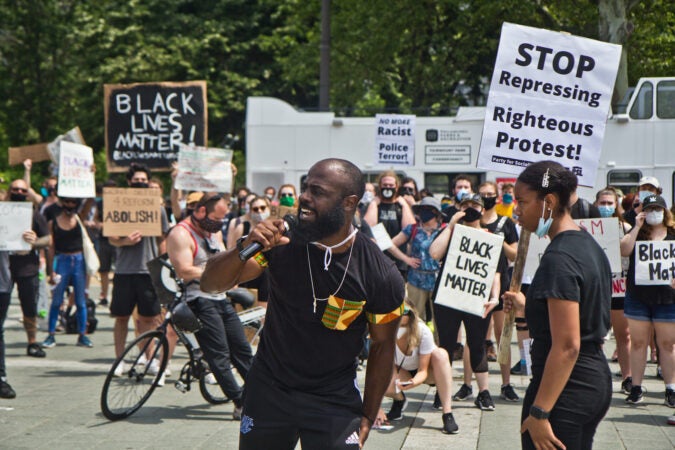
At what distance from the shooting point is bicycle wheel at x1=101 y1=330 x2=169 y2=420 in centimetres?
789

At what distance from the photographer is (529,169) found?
4188 millimetres

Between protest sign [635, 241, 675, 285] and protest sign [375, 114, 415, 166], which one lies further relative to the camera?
protest sign [375, 114, 415, 166]

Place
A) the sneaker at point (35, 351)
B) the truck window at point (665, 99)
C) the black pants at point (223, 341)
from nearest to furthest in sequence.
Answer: the black pants at point (223, 341)
the sneaker at point (35, 351)
the truck window at point (665, 99)

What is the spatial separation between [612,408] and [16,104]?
88.1ft

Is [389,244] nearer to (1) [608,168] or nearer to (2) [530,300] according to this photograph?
(2) [530,300]

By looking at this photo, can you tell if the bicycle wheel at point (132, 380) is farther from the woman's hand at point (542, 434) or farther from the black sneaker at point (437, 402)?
the woman's hand at point (542, 434)

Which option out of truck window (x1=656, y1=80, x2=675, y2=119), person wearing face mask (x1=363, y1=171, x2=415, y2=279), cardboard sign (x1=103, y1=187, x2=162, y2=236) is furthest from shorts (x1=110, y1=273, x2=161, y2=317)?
truck window (x1=656, y1=80, x2=675, y2=119)

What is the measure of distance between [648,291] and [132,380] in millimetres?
4466

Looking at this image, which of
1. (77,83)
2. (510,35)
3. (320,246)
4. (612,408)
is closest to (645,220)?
(612,408)

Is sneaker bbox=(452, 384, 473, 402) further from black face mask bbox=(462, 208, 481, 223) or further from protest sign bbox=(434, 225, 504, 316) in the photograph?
black face mask bbox=(462, 208, 481, 223)

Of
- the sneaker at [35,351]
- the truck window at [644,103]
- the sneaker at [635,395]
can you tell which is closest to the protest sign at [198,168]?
the sneaker at [35,351]

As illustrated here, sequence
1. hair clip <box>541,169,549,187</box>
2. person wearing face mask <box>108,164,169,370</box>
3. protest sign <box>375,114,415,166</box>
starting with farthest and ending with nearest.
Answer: protest sign <box>375,114,415,166</box>
person wearing face mask <box>108,164,169,370</box>
hair clip <box>541,169,549,187</box>

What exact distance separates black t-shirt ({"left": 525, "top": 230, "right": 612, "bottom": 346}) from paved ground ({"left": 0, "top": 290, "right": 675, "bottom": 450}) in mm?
3330

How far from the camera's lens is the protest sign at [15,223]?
9531mm
